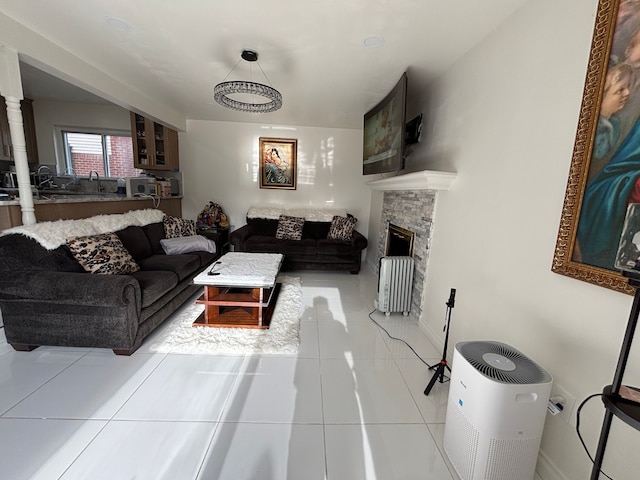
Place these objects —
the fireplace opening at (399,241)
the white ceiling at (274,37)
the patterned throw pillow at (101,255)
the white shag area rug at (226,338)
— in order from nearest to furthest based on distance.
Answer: the white ceiling at (274,37) → the white shag area rug at (226,338) → the patterned throw pillow at (101,255) → the fireplace opening at (399,241)

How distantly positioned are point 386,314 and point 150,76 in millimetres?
3516

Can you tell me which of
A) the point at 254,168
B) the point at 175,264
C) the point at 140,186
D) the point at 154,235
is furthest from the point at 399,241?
the point at 140,186

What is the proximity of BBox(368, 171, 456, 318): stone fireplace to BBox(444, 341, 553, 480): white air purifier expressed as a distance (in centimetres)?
140

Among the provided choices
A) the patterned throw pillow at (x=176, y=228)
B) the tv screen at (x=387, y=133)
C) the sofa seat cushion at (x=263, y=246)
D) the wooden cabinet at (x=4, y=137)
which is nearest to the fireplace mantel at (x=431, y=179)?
the tv screen at (x=387, y=133)

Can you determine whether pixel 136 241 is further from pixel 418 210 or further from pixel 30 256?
pixel 418 210

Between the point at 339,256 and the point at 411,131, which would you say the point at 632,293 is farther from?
the point at 339,256

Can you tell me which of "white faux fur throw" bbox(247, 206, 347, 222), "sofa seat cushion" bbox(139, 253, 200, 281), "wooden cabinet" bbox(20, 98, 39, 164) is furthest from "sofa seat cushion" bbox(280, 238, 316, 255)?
"wooden cabinet" bbox(20, 98, 39, 164)

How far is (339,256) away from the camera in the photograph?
4016mm

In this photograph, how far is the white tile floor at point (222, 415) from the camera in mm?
1209

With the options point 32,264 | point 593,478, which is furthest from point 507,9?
point 32,264

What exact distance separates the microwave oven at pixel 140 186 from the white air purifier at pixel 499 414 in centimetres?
417

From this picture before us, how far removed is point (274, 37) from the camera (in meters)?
1.99

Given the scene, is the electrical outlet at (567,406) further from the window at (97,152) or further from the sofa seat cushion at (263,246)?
the window at (97,152)

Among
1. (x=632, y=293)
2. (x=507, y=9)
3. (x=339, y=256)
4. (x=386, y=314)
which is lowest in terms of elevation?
(x=386, y=314)
